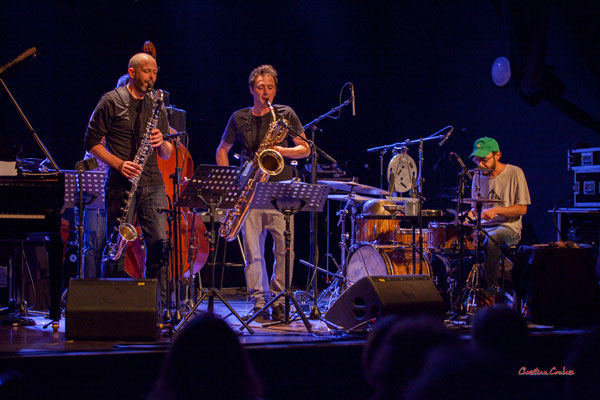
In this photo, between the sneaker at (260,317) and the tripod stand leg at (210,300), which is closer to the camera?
the tripod stand leg at (210,300)

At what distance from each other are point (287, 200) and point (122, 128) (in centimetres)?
171

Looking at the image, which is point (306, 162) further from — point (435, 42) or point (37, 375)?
point (37, 375)

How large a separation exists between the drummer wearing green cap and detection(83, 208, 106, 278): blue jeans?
4.43m

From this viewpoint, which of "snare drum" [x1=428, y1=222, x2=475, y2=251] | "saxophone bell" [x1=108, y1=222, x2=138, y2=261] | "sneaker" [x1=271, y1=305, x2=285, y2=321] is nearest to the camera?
"saxophone bell" [x1=108, y1=222, x2=138, y2=261]

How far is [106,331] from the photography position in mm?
4539

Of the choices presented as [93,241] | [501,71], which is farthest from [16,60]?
[501,71]

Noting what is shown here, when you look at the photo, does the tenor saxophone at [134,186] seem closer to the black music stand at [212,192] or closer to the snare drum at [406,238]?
the black music stand at [212,192]

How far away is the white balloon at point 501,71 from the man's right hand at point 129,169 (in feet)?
20.2

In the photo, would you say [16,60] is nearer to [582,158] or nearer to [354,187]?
[354,187]

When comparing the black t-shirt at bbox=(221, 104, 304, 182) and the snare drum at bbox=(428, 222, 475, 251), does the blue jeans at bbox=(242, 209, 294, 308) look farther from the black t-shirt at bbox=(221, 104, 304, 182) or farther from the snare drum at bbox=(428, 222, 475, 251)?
the snare drum at bbox=(428, 222, 475, 251)

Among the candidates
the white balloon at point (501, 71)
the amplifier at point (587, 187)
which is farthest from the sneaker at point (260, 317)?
the white balloon at point (501, 71)

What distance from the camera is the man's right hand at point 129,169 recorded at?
203 inches

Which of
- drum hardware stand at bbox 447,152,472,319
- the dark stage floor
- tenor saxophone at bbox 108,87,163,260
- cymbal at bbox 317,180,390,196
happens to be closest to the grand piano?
tenor saxophone at bbox 108,87,163,260

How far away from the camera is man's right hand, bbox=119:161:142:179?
17.0ft
